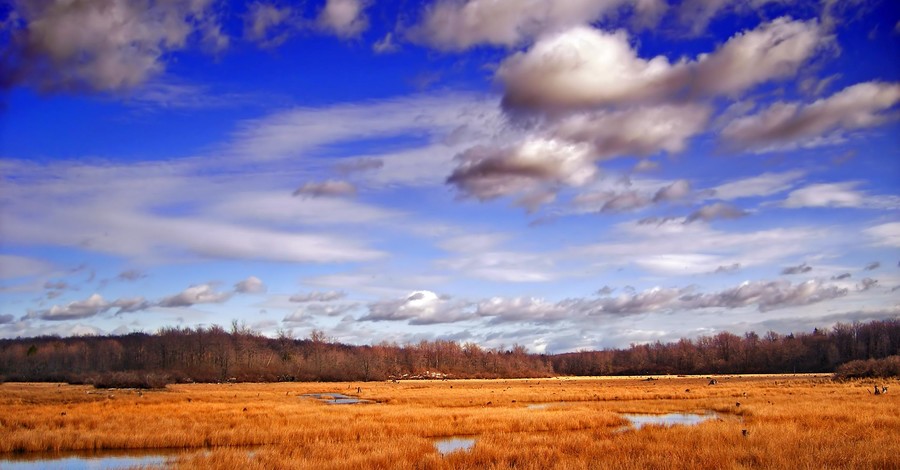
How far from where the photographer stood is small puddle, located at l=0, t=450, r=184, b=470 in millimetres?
21903

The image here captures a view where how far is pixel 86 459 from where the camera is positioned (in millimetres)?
23750

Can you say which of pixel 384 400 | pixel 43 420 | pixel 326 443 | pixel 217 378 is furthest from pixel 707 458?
pixel 217 378

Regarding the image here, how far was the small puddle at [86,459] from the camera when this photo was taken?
2190 centimetres

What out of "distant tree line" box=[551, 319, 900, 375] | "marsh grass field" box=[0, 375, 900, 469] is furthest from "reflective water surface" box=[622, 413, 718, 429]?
"distant tree line" box=[551, 319, 900, 375]

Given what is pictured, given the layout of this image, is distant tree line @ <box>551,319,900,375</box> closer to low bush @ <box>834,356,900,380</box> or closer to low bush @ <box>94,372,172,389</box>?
low bush @ <box>834,356,900,380</box>

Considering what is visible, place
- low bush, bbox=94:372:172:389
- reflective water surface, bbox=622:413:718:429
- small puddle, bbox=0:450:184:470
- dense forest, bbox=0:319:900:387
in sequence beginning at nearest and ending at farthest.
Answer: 1. small puddle, bbox=0:450:184:470
2. reflective water surface, bbox=622:413:718:429
3. low bush, bbox=94:372:172:389
4. dense forest, bbox=0:319:900:387


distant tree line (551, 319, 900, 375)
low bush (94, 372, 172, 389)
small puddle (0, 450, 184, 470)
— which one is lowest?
distant tree line (551, 319, 900, 375)

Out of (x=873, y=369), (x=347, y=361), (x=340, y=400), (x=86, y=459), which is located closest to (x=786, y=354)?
(x=873, y=369)

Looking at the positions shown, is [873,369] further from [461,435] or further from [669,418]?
[461,435]

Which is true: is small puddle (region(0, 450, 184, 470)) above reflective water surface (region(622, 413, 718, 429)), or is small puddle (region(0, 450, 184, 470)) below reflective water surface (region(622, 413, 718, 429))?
above

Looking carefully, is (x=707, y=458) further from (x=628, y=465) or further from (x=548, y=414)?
(x=548, y=414)

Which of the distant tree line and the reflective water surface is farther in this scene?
the distant tree line

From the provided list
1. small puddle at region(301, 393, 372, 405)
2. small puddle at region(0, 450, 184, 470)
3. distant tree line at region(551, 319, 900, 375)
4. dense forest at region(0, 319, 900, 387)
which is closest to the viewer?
small puddle at region(0, 450, 184, 470)

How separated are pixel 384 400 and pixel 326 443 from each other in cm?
3317
